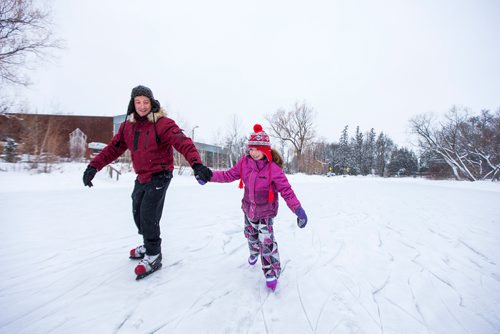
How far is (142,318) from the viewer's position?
156 cm

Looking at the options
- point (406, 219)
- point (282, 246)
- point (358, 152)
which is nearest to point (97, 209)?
point (282, 246)

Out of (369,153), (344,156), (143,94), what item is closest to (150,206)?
(143,94)

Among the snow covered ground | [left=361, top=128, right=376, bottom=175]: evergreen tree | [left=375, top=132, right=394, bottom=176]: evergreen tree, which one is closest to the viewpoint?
the snow covered ground

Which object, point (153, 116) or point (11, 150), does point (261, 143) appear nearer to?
point (153, 116)

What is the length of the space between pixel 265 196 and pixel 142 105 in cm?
144

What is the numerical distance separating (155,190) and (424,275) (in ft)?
9.48

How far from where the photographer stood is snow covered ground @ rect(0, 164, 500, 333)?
5.21ft

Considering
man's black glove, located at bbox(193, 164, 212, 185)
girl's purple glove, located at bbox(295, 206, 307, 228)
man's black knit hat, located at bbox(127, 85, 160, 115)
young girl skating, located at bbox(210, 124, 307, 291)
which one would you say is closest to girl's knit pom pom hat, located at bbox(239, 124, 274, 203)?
young girl skating, located at bbox(210, 124, 307, 291)

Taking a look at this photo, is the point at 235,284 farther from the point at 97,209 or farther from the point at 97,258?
the point at 97,209

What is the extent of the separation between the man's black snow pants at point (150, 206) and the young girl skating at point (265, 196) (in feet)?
2.65

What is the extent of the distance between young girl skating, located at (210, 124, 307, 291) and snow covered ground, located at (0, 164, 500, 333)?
0.87 feet

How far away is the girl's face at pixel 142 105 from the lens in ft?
6.99

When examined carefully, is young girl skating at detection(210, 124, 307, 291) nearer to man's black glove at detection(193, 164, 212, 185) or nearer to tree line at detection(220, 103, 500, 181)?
man's black glove at detection(193, 164, 212, 185)

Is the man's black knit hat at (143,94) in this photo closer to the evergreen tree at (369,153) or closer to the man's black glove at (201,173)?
the man's black glove at (201,173)
